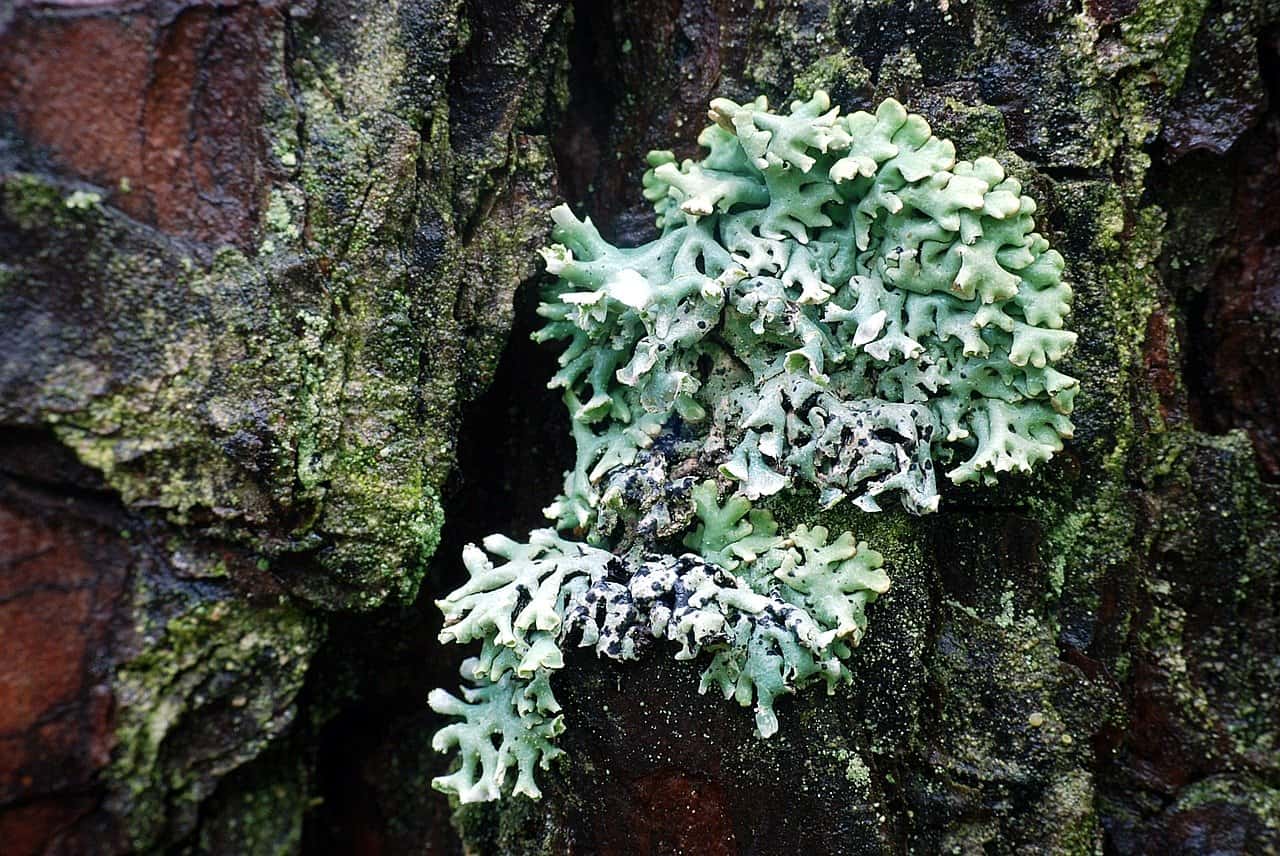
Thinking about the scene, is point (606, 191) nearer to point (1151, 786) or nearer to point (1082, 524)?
point (1082, 524)

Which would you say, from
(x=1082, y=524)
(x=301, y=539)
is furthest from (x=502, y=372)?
A: (x=1082, y=524)

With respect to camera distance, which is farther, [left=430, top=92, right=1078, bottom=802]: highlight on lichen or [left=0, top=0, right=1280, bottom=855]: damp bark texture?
[left=430, top=92, right=1078, bottom=802]: highlight on lichen

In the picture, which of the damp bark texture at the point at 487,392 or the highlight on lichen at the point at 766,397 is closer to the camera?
the damp bark texture at the point at 487,392

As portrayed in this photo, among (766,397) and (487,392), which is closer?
(766,397)

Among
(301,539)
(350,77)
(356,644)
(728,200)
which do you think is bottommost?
(356,644)

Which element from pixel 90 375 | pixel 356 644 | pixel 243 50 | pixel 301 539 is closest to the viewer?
pixel 90 375
